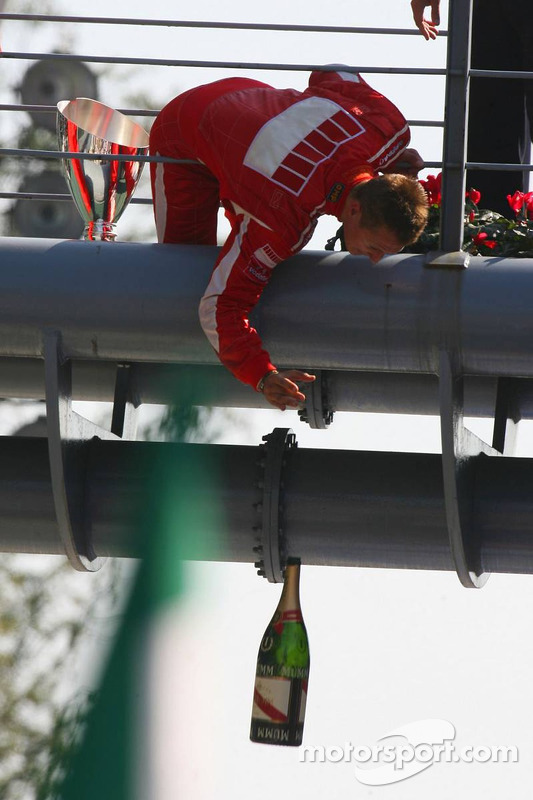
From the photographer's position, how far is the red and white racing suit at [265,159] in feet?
9.17

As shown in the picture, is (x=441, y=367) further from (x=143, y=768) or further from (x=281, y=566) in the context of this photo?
(x=143, y=768)

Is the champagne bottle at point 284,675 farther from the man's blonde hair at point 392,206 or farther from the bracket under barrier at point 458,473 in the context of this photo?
the man's blonde hair at point 392,206

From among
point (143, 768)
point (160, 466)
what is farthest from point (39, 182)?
point (160, 466)

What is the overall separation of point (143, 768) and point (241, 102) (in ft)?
48.1

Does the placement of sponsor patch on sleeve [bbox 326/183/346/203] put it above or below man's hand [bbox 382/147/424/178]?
below

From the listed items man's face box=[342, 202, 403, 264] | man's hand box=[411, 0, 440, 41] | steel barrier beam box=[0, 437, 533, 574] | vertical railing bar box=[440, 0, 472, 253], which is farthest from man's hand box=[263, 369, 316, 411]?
man's hand box=[411, 0, 440, 41]

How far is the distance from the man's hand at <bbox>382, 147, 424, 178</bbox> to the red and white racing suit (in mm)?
106

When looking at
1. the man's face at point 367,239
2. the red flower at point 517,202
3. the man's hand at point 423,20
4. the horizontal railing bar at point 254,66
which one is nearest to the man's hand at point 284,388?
the man's face at point 367,239

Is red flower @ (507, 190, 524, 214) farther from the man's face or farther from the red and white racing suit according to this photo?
the man's face

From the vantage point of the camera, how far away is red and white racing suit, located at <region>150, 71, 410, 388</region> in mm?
2795

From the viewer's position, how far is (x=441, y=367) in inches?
111

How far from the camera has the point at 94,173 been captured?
3.38m

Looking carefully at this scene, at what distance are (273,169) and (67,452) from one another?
0.82 m

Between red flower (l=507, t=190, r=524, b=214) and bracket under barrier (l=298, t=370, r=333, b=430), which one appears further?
bracket under barrier (l=298, t=370, r=333, b=430)
